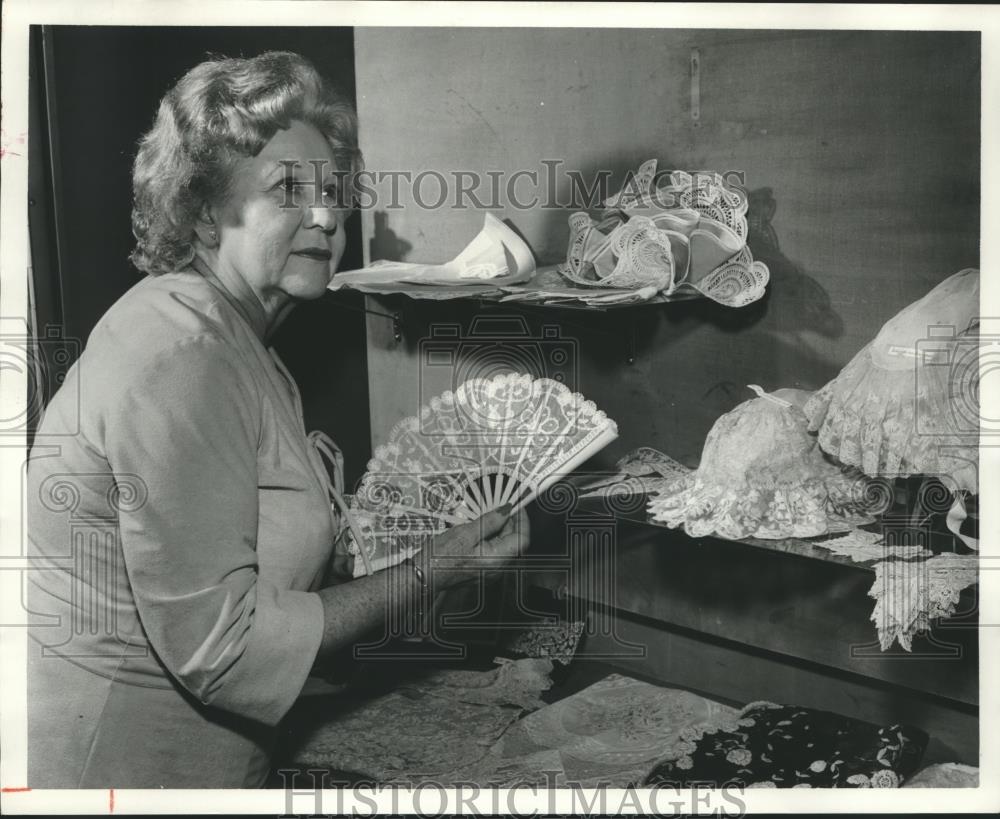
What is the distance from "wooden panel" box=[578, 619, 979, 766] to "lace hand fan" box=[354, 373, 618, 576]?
0.56m

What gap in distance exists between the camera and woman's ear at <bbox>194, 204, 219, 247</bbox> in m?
1.89

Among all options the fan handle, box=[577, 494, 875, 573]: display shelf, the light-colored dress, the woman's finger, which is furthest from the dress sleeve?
box=[577, 494, 875, 573]: display shelf

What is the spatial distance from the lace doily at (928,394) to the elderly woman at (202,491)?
728 millimetres

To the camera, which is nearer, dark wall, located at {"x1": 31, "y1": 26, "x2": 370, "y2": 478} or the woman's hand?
the woman's hand

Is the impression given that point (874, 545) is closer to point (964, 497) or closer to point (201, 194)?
point (964, 497)

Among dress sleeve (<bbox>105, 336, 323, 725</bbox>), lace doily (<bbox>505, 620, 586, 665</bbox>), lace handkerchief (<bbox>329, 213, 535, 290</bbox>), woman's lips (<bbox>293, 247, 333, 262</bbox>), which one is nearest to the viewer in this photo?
dress sleeve (<bbox>105, 336, 323, 725</bbox>)

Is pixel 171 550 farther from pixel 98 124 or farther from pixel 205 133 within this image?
pixel 98 124

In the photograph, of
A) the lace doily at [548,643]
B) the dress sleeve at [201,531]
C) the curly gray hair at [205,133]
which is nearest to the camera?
the dress sleeve at [201,531]

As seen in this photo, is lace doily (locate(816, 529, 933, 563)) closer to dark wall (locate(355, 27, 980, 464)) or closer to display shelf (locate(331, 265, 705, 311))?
dark wall (locate(355, 27, 980, 464))

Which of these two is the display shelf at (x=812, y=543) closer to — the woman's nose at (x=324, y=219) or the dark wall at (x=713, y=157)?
the dark wall at (x=713, y=157)

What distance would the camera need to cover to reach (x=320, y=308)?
2.77 m

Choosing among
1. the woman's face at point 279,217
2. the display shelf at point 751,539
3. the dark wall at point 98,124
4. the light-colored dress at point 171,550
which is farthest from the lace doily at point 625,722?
the dark wall at point 98,124

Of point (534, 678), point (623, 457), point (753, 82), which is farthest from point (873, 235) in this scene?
point (534, 678)

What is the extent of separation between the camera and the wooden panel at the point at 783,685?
7.10 ft
